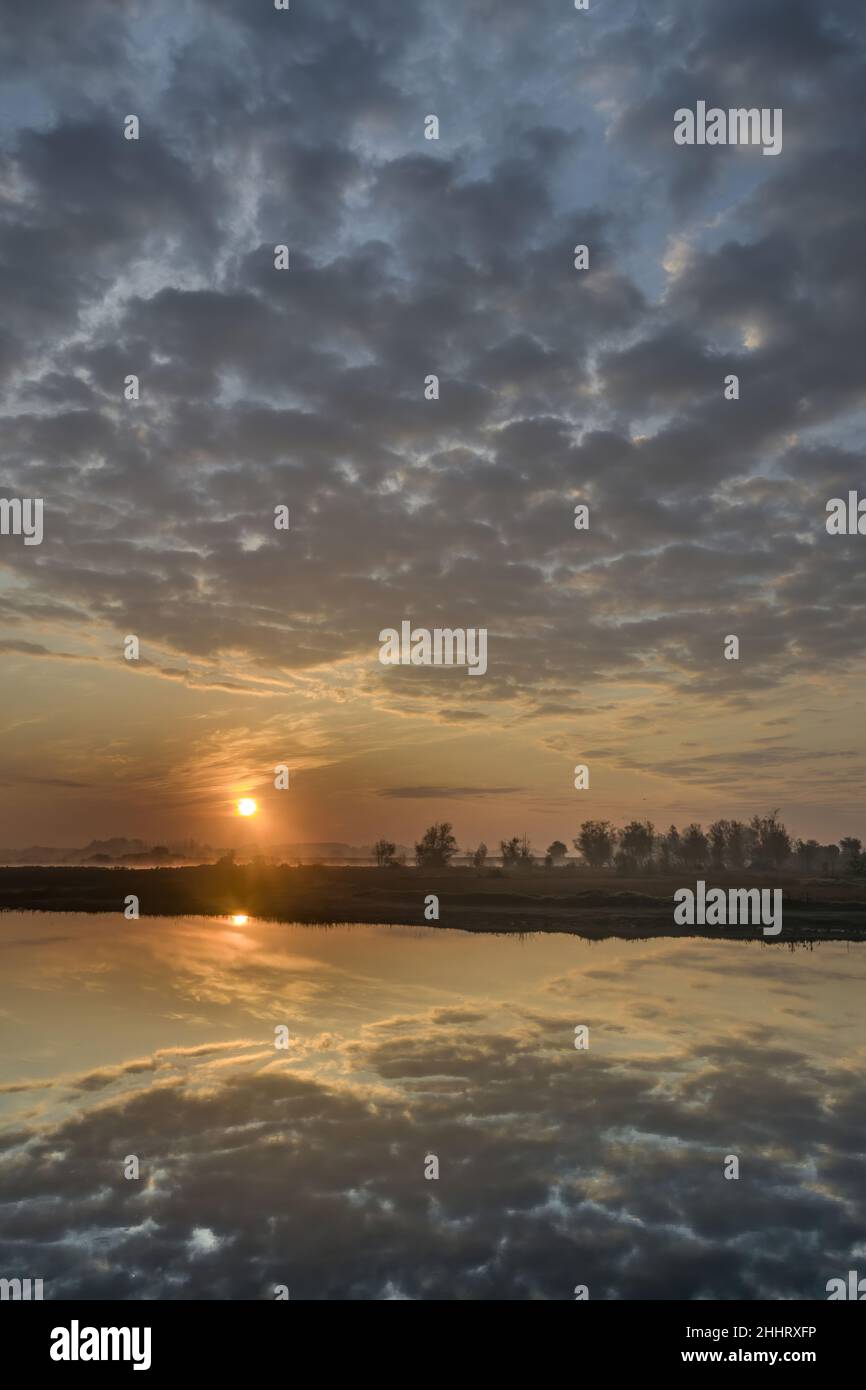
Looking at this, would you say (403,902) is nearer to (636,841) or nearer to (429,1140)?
(429,1140)

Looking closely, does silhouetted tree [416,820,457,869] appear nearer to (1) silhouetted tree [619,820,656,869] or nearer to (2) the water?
(1) silhouetted tree [619,820,656,869]

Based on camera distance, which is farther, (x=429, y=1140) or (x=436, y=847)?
(x=436, y=847)

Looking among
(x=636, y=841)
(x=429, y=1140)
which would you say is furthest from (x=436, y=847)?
(x=429, y=1140)

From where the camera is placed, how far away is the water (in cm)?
1201

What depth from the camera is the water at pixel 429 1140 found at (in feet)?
39.4

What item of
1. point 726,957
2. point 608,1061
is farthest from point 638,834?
point 608,1061

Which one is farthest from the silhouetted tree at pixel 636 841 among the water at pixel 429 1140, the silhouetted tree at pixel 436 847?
the water at pixel 429 1140

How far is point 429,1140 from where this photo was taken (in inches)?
646

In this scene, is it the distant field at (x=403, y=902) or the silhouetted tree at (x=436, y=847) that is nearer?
the distant field at (x=403, y=902)

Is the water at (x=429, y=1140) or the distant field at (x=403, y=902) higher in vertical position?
the water at (x=429, y=1140)

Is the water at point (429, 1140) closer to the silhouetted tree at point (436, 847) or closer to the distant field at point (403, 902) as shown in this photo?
the distant field at point (403, 902)

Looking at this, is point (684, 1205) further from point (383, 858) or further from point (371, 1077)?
point (383, 858)
